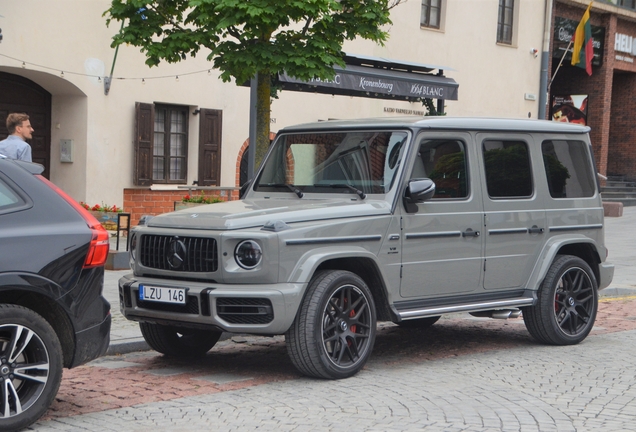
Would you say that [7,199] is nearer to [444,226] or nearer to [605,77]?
[444,226]

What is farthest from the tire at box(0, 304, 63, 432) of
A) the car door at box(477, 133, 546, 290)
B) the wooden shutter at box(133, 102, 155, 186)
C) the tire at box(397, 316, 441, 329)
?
the wooden shutter at box(133, 102, 155, 186)

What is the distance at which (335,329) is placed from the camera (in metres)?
7.21

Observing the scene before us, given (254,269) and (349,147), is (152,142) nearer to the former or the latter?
(349,147)

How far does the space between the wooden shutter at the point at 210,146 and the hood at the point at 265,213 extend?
1211 centimetres

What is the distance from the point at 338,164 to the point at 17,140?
4.05 meters

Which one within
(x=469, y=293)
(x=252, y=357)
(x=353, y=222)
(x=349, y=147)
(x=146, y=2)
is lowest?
(x=252, y=357)

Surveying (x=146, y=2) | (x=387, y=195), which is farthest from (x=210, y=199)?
(x=387, y=195)

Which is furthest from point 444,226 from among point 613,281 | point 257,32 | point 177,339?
point 613,281

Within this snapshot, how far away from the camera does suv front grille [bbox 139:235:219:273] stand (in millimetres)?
7078

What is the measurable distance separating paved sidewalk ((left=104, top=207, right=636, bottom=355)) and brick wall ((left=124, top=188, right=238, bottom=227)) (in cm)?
255

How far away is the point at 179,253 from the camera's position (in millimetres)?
7254

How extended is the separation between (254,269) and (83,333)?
138 cm

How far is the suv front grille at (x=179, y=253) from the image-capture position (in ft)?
23.2

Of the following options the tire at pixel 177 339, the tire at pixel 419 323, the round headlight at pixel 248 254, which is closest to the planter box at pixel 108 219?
the tire at pixel 419 323
